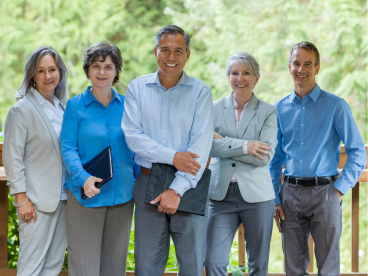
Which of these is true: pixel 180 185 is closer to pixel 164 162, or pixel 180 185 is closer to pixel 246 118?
pixel 164 162

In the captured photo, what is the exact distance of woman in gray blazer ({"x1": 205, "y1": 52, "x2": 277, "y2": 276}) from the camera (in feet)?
7.10

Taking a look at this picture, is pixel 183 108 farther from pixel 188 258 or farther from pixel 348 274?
pixel 348 274

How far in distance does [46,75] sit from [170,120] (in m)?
→ 0.77

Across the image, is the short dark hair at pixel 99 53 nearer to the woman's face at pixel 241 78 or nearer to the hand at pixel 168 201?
the woman's face at pixel 241 78

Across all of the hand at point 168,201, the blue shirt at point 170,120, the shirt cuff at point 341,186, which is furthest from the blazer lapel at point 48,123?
the shirt cuff at point 341,186

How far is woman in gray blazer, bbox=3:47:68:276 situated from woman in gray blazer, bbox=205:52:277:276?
2.83 feet

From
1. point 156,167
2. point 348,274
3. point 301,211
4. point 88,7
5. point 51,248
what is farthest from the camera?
point 88,7

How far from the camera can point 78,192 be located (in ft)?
6.72

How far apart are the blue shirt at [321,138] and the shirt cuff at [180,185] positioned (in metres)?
0.77

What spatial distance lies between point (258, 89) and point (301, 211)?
645 centimetres

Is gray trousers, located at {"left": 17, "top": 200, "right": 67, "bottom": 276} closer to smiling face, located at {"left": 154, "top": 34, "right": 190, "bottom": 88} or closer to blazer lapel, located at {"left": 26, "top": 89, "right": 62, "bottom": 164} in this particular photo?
blazer lapel, located at {"left": 26, "top": 89, "right": 62, "bottom": 164}

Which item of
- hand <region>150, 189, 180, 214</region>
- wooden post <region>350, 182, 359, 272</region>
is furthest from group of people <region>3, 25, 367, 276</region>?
wooden post <region>350, 182, 359, 272</region>

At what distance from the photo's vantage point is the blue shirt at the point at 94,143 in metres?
2.04

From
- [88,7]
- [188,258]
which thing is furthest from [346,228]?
[88,7]
